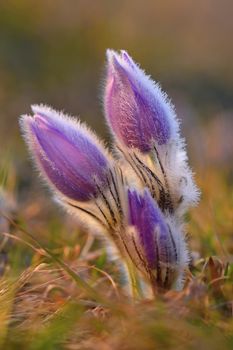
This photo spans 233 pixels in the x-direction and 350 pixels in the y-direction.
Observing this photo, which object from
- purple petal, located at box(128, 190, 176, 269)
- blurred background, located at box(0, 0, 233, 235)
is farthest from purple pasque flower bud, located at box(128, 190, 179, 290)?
blurred background, located at box(0, 0, 233, 235)

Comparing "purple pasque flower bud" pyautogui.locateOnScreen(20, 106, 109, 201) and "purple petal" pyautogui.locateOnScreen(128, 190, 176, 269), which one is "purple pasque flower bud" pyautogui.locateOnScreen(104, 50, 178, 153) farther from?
"purple petal" pyautogui.locateOnScreen(128, 190, 176, 269)

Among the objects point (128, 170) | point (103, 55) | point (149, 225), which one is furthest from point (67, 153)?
point (103, 55)

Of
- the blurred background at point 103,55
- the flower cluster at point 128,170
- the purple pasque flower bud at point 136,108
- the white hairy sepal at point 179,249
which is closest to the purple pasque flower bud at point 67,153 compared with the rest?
the flower cluster at point 128,170

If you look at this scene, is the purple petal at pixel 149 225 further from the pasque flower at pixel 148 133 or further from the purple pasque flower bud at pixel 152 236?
the pasque flower at pixel 148 133

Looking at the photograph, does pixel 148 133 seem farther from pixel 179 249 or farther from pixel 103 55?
pixel 103 55

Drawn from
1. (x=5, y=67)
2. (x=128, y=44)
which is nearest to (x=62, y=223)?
(x=5, y=67)

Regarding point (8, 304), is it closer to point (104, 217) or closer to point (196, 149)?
point (104, 217)
